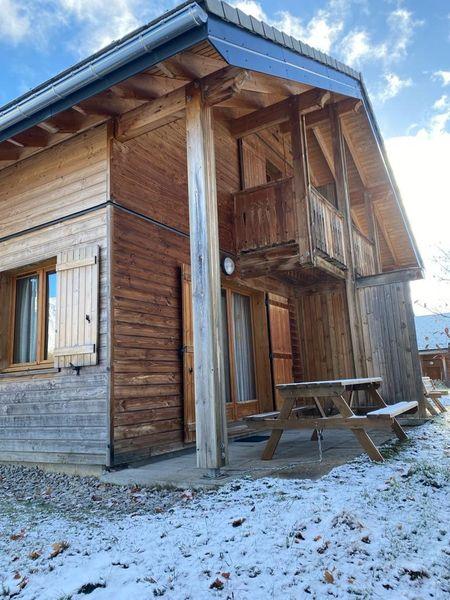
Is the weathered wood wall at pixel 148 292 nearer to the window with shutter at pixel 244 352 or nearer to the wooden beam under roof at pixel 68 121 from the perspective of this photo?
the wooden beam under roof at pixel 68 121

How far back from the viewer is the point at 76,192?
5.55 metres

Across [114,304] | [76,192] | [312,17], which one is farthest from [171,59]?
[312,17]

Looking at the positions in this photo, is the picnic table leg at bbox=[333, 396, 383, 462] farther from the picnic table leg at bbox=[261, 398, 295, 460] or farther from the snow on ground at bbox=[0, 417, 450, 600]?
the picnic table leg at bbox=[261, 398, 295, 460]

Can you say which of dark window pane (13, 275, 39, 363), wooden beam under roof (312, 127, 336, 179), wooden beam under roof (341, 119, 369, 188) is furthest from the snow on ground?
wooden beam under roof (312, 127, 336, 179)

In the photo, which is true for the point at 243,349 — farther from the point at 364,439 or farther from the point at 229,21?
the point at 229,21

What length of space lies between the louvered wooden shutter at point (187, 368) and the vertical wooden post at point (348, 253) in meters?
3.13

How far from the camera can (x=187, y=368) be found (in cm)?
577

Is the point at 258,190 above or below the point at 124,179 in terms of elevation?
above

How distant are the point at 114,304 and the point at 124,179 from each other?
5.01ft

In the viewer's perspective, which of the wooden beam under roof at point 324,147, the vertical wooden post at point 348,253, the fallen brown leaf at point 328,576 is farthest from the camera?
the wooden beam under roof at point 324,147

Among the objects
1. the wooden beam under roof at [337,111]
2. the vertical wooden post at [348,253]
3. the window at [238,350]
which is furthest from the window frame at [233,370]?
the wooden beam under roof at [337,111]

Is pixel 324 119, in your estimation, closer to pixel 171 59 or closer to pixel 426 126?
pixel 171 59

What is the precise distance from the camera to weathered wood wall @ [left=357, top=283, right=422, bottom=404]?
23.7 ft

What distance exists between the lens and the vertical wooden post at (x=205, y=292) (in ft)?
12.9
